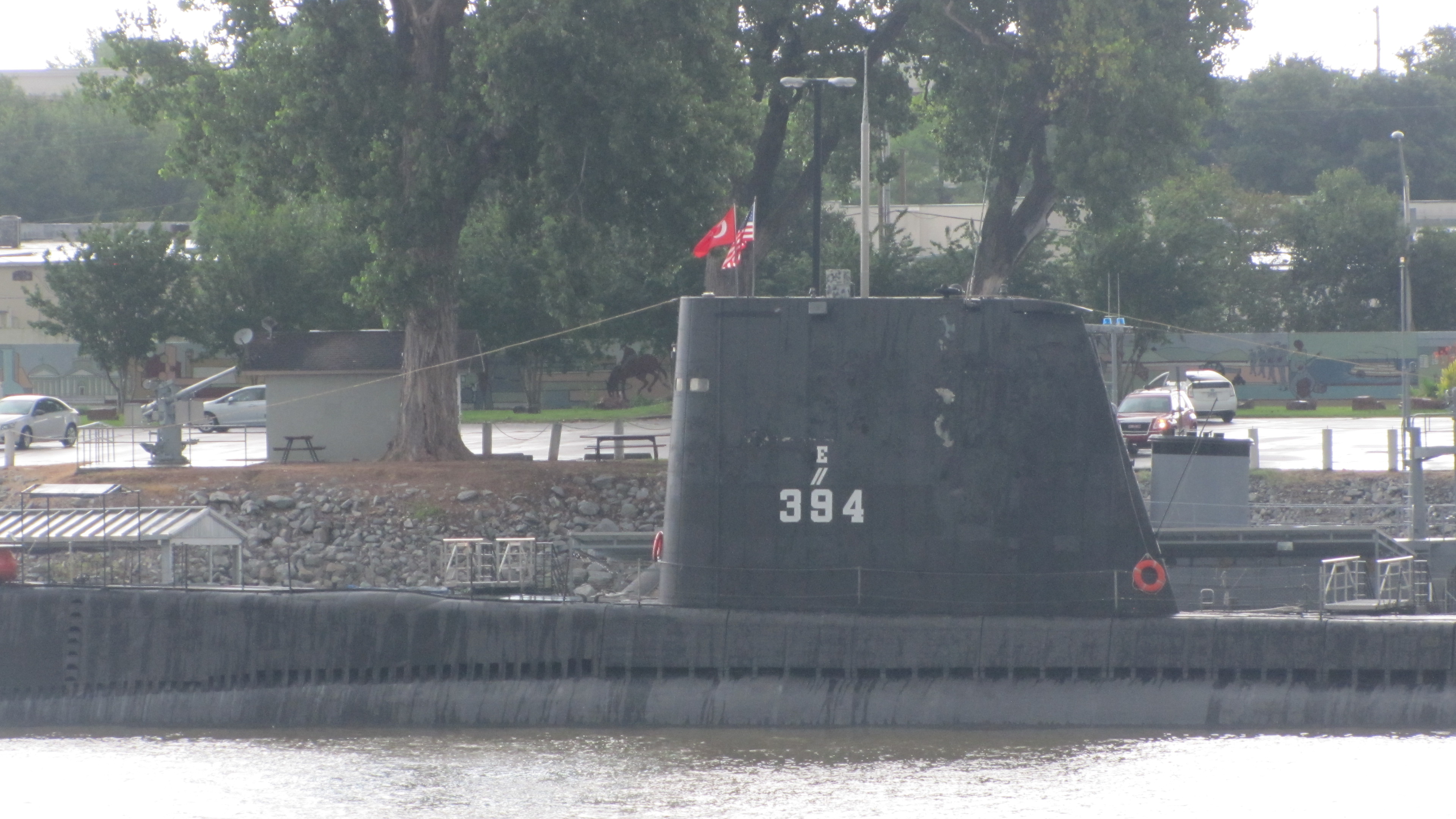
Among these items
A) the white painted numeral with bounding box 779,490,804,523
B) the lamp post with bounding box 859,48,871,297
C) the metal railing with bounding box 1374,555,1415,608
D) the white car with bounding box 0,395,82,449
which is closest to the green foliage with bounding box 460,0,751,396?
the lamp post with bounding box 859,48,871,297

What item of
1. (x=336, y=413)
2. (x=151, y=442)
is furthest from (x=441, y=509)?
(x=151, y=442)

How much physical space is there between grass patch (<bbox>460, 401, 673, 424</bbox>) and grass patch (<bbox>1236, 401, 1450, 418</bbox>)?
17.9 metres

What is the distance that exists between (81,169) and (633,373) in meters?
48.6

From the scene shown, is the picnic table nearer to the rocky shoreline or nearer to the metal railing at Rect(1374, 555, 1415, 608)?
the rocky shoreline

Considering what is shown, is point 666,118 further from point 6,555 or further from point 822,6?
point 6,555

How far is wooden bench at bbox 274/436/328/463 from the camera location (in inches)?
1145

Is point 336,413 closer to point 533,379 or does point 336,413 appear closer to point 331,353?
point 331,353

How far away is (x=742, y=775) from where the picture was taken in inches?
520

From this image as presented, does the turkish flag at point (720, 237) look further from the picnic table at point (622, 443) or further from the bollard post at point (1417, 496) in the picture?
the bollard post at point (1417, 496)

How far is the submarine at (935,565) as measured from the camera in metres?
13.3

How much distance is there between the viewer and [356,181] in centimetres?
2602

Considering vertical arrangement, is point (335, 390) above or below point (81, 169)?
below

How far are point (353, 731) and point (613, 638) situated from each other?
9.21ft

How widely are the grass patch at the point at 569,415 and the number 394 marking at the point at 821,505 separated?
30.0m
